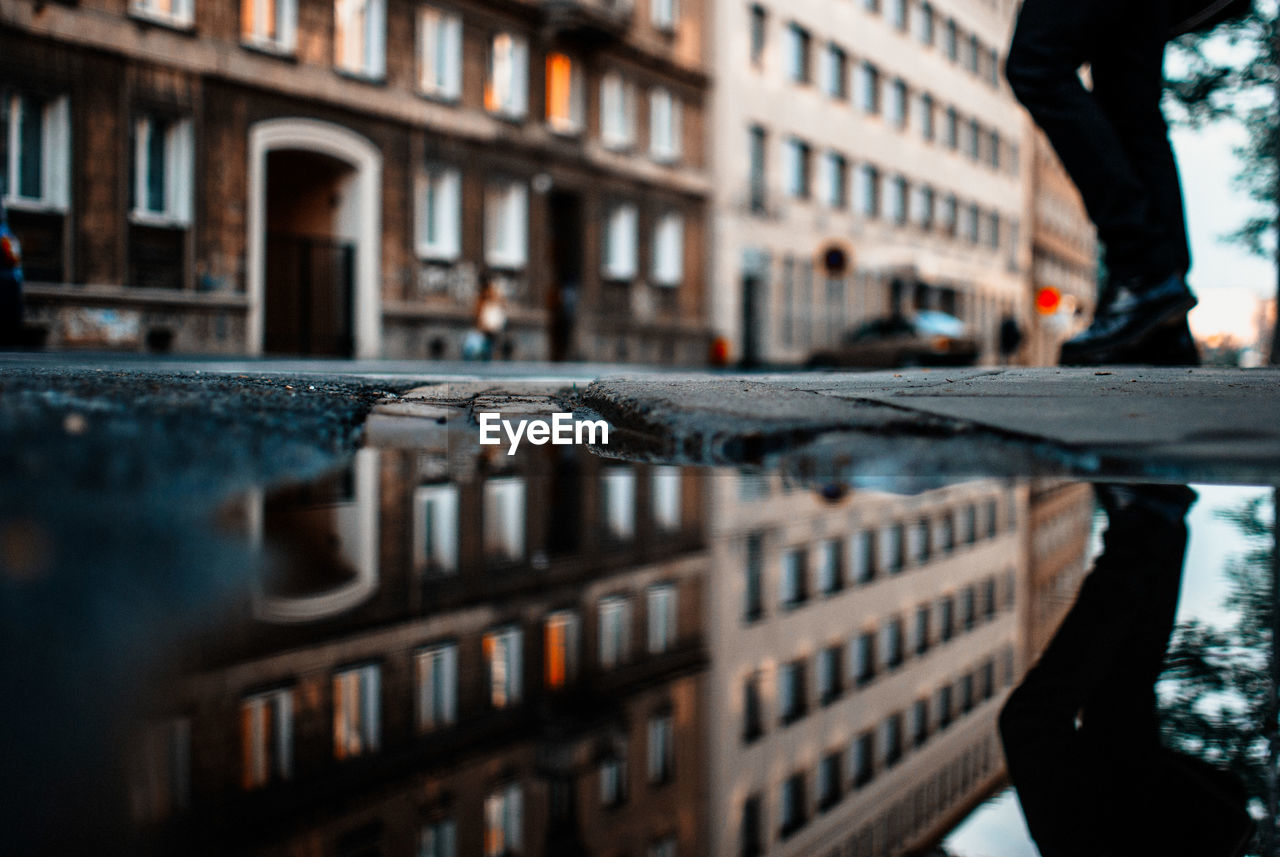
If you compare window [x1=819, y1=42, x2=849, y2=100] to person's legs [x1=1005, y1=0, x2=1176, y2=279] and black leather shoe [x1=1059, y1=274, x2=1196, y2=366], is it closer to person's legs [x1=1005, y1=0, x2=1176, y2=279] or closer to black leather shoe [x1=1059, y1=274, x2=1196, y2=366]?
person's legs [x1=1005, y1=0, x2=1176, y2=279]

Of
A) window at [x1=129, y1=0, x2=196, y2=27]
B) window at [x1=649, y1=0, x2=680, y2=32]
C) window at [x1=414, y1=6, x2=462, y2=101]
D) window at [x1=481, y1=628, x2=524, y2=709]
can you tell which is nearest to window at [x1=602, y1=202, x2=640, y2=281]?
window at [x1=649, y1=0, x2=680, y2=32]

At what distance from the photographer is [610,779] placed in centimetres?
80

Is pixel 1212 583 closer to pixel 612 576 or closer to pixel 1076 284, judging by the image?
pixel 612 576

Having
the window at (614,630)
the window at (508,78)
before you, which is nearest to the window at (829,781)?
the window at (614,630)

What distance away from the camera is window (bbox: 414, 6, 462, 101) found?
22.4 m

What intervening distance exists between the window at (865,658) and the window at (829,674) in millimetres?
15

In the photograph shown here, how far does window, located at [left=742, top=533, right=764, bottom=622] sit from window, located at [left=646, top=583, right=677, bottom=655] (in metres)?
0.08

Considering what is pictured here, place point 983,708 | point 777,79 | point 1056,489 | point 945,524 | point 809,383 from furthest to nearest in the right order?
1. point 777,79
2. point 809,383
3. point 1056,489
4. point 945,524
5. point 983,708

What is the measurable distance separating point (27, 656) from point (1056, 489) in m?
1.51

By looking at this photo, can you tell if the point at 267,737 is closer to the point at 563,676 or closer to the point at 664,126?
the point at 563,676

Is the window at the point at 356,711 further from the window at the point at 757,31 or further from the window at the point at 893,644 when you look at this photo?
the window at the point at 757,31

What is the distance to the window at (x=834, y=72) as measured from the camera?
35594mm

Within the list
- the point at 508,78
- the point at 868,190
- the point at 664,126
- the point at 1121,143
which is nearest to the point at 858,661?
the point at 1121,143

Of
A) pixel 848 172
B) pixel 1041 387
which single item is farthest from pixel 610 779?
pixel 848 172
